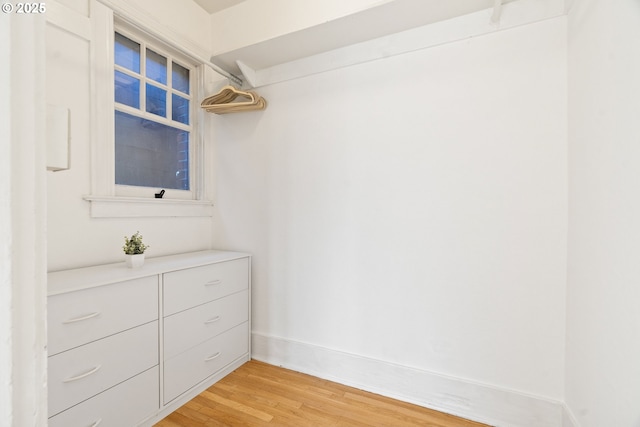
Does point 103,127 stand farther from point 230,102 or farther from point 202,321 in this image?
point 202,321

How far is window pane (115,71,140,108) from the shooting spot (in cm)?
183

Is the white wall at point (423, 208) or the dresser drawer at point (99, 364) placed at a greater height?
the white wall at point (423, 208)

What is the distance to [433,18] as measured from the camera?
1672 mm

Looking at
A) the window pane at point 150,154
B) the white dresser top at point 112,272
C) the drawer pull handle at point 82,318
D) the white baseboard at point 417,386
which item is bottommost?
the white baseboard at point 417,386

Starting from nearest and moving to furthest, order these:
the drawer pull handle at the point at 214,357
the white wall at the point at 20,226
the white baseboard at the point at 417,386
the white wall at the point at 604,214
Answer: the white wall at the point at 20,226 → the white wall at the point at 604,214 → the white baseboard at the point at 417,386 → the drawer pull handle at the point at 214,357

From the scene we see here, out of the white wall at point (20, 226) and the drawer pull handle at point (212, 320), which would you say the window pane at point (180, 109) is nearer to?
the drawer pull handle at point (212, 320)

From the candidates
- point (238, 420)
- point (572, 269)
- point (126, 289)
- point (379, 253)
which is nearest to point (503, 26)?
point (572, 269)

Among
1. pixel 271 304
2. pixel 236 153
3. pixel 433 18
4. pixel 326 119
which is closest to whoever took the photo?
pixel 433 18

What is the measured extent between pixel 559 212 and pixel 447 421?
127 cm

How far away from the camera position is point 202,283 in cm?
178

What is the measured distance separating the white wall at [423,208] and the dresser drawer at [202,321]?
21 centimetres

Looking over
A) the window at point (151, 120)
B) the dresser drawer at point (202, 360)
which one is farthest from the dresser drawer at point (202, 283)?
the window at point (151, 120)

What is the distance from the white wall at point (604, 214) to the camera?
3.14ft

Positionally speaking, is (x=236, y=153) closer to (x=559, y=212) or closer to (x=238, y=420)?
(x=238, y=420)
